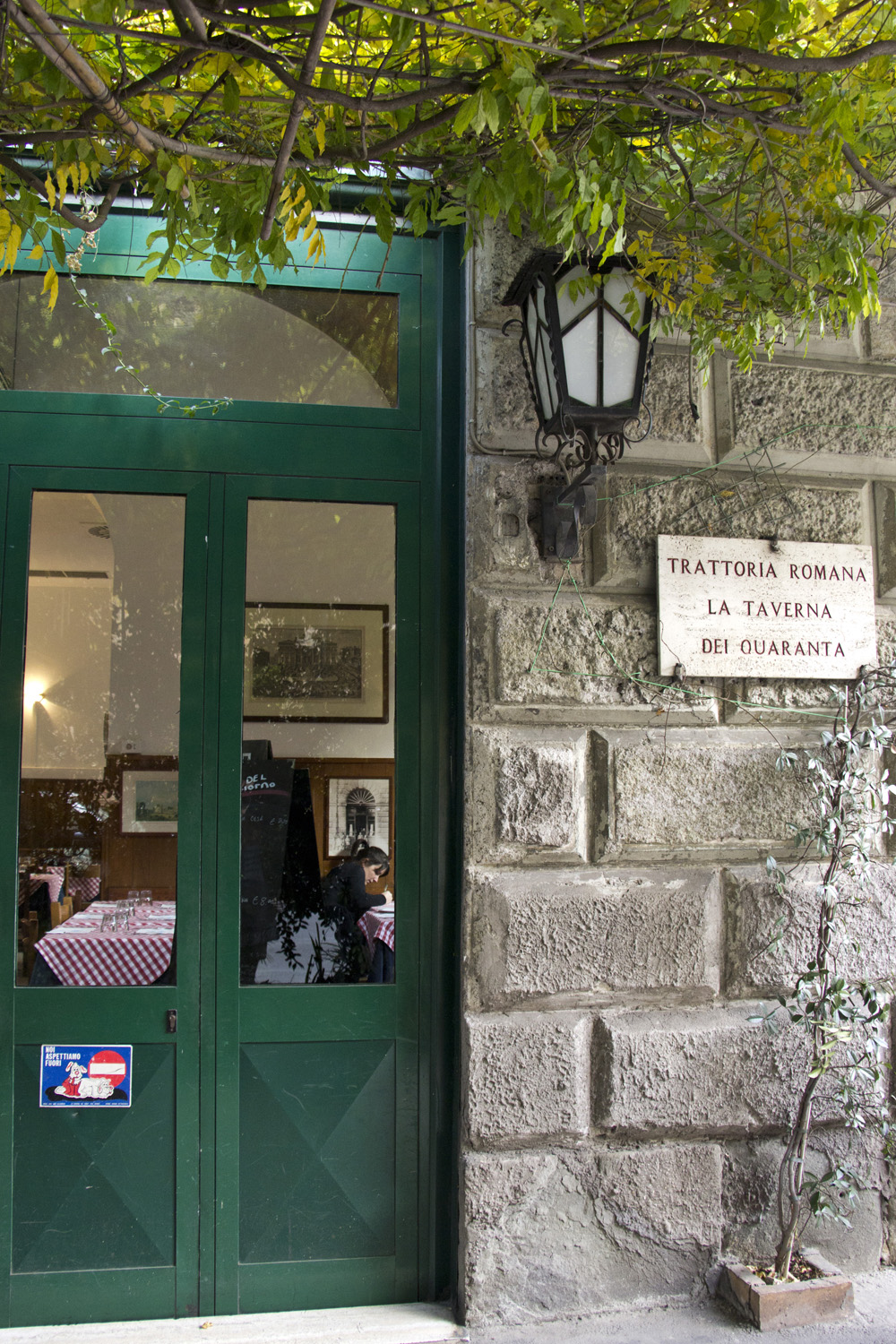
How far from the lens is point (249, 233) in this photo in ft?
7.41

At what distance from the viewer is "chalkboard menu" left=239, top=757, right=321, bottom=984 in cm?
279

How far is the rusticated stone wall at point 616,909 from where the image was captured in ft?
8.71

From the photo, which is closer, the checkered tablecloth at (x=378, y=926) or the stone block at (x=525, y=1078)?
the stone block at (x=525, y=1078)

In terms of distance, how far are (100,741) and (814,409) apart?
2443mm

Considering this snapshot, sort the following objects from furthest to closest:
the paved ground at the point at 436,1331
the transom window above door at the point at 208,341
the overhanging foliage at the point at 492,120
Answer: the transom window above door at the point at 208,341 < the paved ground at the point at 436,1331 < the overhanging foliage at the point at 492,120

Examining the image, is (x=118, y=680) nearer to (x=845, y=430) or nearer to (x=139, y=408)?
(x=139, y=408)

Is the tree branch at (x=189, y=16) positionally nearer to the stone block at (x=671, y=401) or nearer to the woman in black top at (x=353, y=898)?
the stone block at (x=671, y=401)

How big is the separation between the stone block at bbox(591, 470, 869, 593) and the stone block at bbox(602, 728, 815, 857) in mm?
501

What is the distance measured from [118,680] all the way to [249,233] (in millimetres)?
1301

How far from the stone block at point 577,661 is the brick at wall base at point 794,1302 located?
1560 mm

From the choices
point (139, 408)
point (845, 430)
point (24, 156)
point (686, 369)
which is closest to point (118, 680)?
point (139, 408)

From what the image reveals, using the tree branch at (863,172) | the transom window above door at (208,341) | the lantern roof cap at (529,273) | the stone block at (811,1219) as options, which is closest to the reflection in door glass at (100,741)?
the transom window above door at (208,341)

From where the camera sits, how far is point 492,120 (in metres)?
1.88

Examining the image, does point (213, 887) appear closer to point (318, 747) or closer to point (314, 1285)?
point (318, 747)
